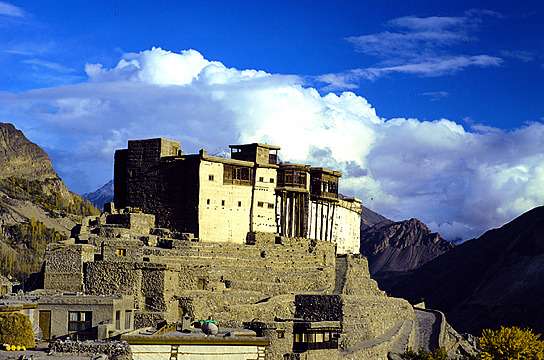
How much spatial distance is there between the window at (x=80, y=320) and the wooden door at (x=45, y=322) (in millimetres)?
830

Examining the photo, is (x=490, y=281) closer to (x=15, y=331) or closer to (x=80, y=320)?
(x=80, y=320)

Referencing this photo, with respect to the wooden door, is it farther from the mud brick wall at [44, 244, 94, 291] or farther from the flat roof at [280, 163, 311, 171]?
the flat roof at [280, 163, 311, 171]

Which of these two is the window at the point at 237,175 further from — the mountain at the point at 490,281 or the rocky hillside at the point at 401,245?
the rocky hillside at the point at 401,245

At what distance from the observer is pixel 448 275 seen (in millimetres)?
131750

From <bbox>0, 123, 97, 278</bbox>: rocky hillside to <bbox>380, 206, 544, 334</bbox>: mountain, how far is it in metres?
45.2

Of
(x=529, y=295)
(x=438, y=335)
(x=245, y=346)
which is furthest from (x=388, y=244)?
(x=245, y=346)

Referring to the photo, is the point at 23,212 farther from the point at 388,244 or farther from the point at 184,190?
the point at 184,190

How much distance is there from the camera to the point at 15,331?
25.8 m

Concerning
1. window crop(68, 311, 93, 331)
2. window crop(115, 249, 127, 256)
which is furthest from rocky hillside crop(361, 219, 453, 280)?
window crop(68, 311, 93, 331)

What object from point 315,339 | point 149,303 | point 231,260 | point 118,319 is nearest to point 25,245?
point 231,260

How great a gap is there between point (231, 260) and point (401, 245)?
107631 millimetres

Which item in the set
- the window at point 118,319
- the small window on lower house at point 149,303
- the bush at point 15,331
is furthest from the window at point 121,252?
the bush at point 15,331

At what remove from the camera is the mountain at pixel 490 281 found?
362ft

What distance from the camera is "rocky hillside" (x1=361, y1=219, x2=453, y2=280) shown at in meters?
153
